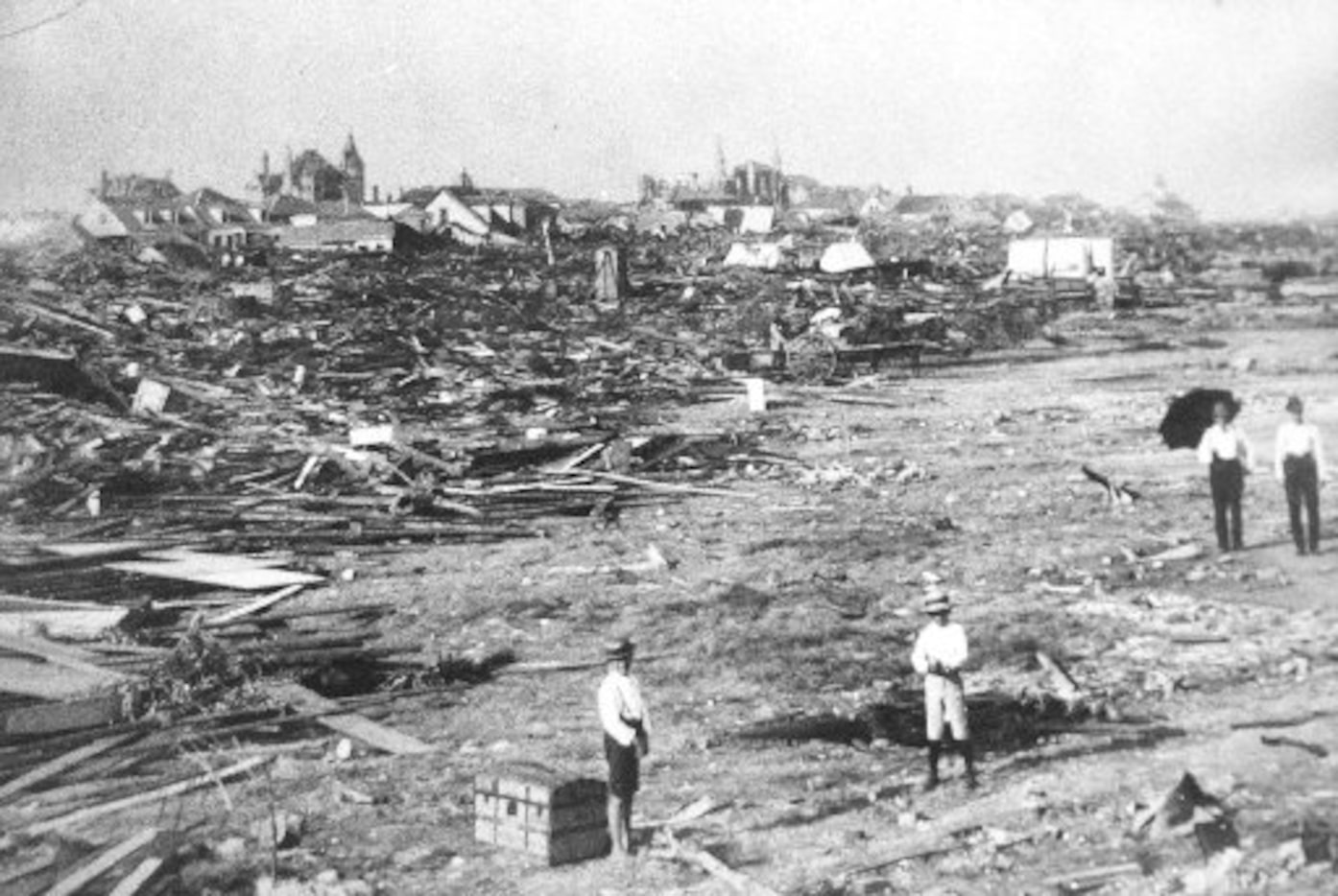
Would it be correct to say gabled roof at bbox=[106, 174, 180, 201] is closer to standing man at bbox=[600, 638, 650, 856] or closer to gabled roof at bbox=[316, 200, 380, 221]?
gabled roof at bbox=[316, 200, 380, 221]

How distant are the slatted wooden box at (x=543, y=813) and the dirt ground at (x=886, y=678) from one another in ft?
0.29

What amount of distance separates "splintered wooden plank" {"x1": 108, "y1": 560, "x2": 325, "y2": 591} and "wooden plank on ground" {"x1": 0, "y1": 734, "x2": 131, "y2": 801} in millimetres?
3160

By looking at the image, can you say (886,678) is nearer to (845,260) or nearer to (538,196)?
(845,260)

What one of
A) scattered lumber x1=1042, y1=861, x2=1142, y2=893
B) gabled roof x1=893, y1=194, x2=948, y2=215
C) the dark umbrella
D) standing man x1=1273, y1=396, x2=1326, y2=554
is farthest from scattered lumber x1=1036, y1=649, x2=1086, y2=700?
gabled roof x1=893, y1=194, x2=948, y2=215

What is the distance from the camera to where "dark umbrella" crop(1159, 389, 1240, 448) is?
1023 centimetres

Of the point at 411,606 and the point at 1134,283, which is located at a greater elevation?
the point at 1134,283

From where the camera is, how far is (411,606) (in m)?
10.1

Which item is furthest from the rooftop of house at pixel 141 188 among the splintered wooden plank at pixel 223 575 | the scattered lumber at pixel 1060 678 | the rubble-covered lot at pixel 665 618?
the scattered lumber at pixel 1060 678

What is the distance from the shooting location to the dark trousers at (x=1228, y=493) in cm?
813

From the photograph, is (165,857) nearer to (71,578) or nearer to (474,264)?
(71,578)

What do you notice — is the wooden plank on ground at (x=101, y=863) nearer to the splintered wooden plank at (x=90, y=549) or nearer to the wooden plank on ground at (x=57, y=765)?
the wooden plank on ground at (x=57, y=765)

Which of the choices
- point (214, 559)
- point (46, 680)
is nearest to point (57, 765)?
point (46, 680)

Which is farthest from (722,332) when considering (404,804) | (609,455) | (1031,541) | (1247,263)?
(404,804)

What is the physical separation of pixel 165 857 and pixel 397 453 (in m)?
8.69
